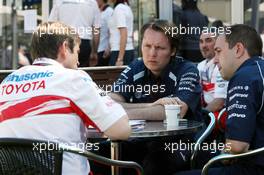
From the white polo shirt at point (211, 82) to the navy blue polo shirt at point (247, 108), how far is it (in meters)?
2.18

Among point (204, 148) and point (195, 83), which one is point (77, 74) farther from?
point (204, 148)

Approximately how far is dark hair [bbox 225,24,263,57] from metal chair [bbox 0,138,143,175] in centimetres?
94

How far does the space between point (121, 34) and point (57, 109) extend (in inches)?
160

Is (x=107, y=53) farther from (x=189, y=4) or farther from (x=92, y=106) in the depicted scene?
(x=92, y=106)

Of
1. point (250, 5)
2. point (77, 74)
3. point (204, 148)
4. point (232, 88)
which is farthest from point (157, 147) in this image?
point (250, 5)

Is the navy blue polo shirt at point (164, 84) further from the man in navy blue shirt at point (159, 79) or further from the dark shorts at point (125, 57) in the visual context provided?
the dark shorts at point (125, 57)

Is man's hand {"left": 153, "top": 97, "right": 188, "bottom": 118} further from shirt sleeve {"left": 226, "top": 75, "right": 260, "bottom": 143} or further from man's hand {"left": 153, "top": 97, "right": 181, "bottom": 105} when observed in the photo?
shirt sleeve {"left": 226, "top": 75, "right": 260, "bottom": 143}

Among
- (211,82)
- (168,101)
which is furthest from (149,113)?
(211,82)

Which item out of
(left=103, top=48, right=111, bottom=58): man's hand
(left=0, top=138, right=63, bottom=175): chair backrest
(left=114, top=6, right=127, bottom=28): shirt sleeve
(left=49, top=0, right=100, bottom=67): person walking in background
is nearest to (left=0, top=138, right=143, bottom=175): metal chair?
(left=0, top=138, right=63, bottom=175): chair backrest

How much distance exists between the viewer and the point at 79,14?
6.22 meters

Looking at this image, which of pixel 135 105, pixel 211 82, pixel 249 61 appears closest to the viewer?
pixel 249 61

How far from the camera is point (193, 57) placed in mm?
6508

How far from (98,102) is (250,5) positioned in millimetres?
4526

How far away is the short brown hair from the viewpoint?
2.51 metres
